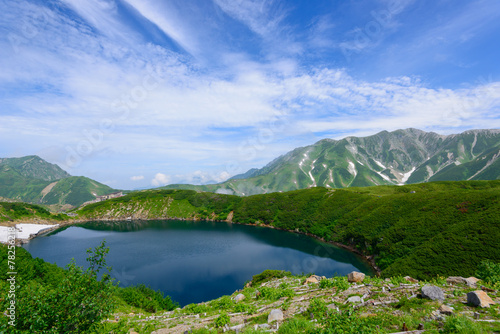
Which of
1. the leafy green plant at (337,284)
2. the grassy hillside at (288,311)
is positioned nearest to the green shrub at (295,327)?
the grassy hillside at (288,311)

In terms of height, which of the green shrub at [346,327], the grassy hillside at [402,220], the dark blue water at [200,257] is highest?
the green shrub at [346,327]

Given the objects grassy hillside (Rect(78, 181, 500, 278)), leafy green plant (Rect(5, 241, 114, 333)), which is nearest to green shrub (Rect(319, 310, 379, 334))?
leafy green plant (Rect(5, 241, 114, 333))

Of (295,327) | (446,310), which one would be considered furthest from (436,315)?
(295,327)

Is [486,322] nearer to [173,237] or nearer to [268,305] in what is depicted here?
[268,305]

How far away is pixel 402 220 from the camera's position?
64.4m

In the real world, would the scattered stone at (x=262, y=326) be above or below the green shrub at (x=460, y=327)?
below

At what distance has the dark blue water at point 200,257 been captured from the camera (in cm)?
5072

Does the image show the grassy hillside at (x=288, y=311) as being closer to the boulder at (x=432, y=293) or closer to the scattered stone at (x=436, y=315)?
the scattered stone at (x=436, y=315)

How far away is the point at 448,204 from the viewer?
60.5 meters

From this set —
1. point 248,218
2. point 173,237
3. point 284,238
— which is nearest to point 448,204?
point 284,238

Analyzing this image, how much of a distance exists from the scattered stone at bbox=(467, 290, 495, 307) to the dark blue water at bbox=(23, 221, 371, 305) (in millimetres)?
43190

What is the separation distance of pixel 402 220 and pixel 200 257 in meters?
67.6

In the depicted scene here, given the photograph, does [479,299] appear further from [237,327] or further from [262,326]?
[237,327]

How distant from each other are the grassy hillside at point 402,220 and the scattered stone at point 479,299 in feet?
135
